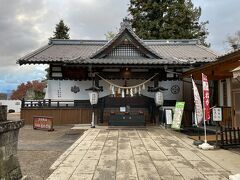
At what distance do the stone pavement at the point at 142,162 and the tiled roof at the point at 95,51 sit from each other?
6886 mm

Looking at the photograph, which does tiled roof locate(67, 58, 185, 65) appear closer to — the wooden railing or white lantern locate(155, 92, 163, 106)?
white lantern locate(155, 92, 163, 106)

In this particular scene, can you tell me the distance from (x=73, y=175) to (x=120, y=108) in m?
9.99

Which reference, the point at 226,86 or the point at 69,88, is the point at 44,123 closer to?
the point at 69,88

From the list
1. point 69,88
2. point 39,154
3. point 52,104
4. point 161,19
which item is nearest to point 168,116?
point 69,88

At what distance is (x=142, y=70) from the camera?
17.1 m

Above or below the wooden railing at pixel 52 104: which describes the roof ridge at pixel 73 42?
above

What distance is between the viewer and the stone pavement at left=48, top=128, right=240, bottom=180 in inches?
230

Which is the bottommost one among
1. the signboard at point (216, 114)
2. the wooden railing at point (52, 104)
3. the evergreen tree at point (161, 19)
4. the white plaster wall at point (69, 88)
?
the signboard at point (216, 114)

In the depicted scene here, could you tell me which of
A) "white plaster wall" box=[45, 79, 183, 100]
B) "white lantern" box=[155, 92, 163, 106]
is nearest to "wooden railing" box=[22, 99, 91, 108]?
"white plaster wall" box=[45, 79, 183, 100]

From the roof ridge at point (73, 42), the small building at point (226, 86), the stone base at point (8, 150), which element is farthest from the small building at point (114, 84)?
the stone base at point (8, 150)

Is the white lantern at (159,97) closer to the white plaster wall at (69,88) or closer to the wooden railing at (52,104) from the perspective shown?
the white plaster wall at (69,88)

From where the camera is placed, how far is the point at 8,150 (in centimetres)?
436

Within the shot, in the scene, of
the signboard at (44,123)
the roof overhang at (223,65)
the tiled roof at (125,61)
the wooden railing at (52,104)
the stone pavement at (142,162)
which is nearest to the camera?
the stone pavement at (142,162)

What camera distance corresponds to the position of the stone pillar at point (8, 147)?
13.5 feet
